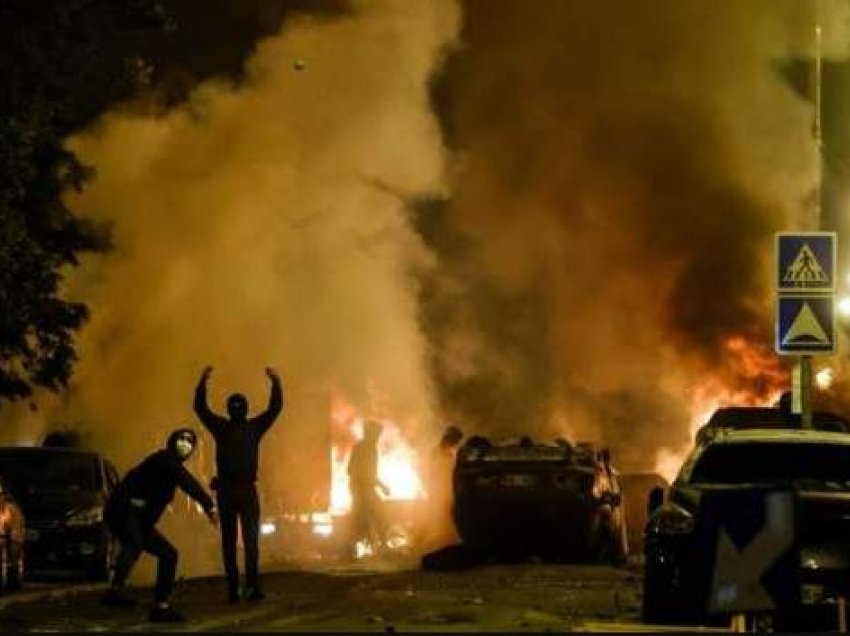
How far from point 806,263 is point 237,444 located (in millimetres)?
5250

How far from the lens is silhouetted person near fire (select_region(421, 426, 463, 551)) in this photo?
92.9 ft

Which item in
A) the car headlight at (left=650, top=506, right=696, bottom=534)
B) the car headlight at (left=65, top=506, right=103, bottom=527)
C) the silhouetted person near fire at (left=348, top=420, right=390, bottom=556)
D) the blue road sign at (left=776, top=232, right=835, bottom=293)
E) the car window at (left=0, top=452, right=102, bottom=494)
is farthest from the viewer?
the silhouetted person near fire at (left=348, top=420, right=390, bottom=556)

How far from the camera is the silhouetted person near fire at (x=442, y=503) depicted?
92.9 ft

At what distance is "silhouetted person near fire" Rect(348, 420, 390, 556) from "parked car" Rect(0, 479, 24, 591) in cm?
818

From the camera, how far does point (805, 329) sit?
17938 mm

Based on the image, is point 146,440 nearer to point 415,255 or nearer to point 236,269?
point 236,269

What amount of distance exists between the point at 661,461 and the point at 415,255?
7.29 m

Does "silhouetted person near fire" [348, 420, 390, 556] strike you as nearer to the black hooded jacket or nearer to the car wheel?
the black hooded jacket

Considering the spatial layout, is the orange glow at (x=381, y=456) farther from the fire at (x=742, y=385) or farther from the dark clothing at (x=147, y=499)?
the dark clothing at (x=147, y=499)

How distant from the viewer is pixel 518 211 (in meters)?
48.4

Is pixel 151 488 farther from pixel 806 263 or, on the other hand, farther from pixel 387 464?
pixel 387 464

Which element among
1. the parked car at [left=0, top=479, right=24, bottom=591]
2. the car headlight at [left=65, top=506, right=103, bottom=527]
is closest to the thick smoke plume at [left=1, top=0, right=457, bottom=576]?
the car headlight at [left=65, top=506, right=103, bottom=527]

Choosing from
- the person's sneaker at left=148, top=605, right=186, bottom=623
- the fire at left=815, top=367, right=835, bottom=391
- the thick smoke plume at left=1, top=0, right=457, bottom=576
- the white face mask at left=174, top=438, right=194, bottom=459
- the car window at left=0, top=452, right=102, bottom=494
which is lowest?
the person's sneaker at left=148, top=605, right=186, bottom=623

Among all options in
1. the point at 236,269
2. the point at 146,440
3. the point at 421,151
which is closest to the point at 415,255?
the point at 421,151
